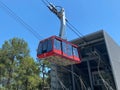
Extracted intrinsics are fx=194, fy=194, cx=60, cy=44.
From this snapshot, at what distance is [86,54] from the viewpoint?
2420 cm

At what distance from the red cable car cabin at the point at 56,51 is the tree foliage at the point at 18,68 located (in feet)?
35.5

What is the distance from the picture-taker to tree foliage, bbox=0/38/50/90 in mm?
25922

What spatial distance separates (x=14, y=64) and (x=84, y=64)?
377 inches

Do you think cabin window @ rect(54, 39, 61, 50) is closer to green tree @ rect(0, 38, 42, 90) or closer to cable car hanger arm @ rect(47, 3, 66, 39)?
cable car hanger arm @ rect(47, 3, 66, 39)

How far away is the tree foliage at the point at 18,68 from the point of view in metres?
25.9

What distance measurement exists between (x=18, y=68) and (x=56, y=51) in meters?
12.5

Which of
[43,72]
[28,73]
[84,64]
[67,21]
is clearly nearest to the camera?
[67,21]


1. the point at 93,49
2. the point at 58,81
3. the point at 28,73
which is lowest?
the point at 58,81

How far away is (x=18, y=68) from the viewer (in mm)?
Answer: 26688

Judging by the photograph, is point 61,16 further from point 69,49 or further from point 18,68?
point 18,68

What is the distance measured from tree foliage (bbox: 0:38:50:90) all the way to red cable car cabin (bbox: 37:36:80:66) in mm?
10824

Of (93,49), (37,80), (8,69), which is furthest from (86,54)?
(8,69)

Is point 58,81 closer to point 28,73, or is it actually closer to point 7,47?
point 28,73

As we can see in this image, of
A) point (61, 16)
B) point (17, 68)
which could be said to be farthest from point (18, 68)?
point (61, 16)
